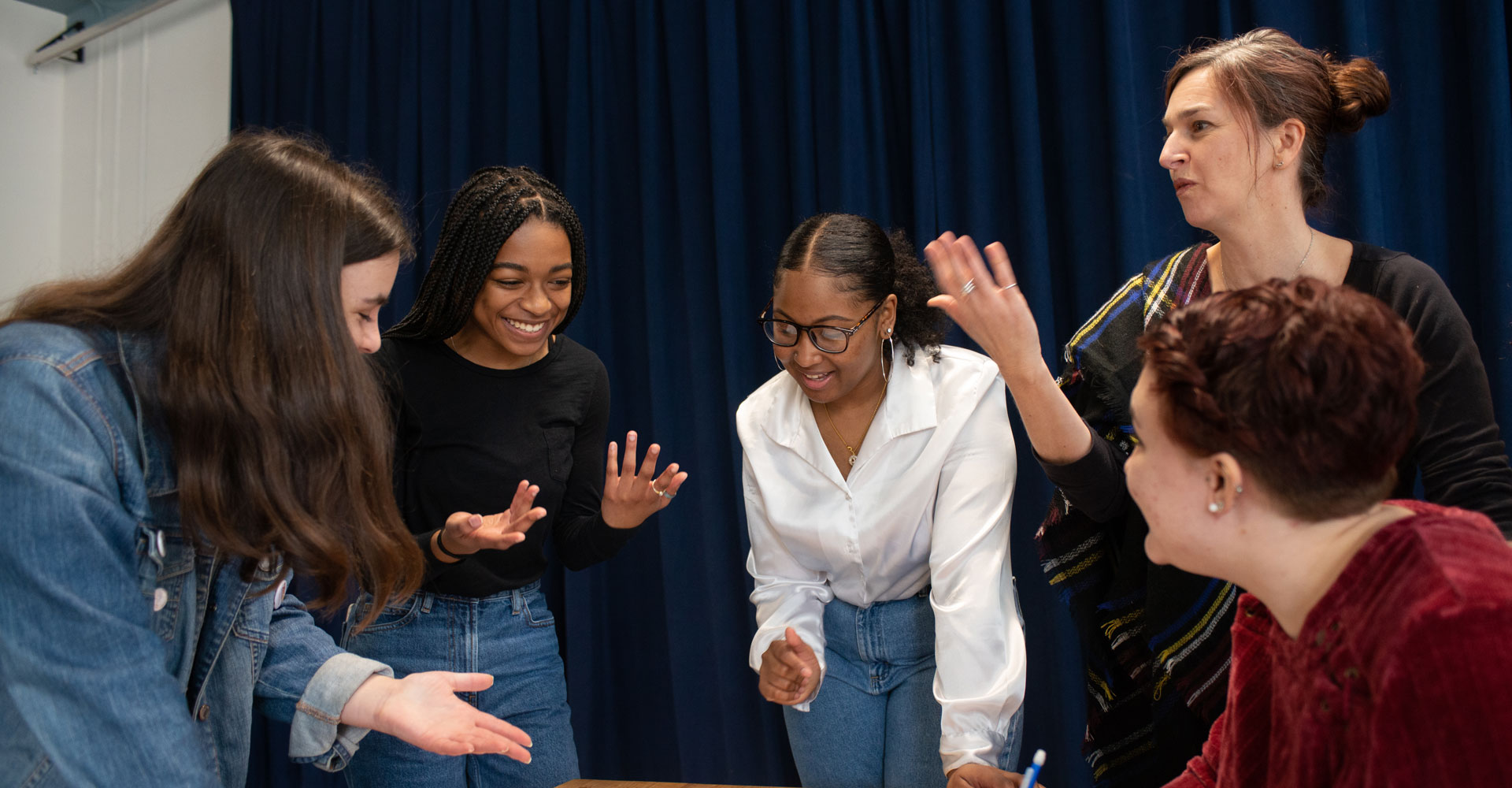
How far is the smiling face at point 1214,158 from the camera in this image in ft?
5.33

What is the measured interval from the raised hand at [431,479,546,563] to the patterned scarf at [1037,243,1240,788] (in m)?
0.92

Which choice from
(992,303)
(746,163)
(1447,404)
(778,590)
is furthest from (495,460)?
(1447,404)

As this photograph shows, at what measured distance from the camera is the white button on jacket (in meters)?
1.70

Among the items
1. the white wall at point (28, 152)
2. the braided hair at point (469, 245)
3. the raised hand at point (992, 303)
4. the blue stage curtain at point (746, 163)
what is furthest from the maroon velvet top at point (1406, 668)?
the white wall at point (28, 152)

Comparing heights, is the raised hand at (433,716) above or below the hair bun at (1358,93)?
below

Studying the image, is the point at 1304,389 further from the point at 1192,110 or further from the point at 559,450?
the point at 559,450

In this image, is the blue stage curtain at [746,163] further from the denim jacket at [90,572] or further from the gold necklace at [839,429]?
the denim jacket at [90,572]

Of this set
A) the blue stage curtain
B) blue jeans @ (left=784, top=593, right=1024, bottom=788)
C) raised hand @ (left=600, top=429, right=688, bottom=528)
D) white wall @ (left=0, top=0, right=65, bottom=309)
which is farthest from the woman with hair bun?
white wall @ (left=0, top=0, right=65, bottom=309)

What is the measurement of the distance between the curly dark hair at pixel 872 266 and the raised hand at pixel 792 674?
0.57m

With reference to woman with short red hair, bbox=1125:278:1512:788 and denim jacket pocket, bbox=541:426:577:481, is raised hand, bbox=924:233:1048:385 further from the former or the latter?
denim jacket pocket, bbox=541:426:577:481

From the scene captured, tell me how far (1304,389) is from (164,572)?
1.25 m

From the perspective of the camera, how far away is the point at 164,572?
1.23 metres

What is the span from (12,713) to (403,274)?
2.27m

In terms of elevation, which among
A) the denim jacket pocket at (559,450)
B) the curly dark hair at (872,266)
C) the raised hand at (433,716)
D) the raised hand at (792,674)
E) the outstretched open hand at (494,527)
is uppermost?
the curly dark hair at (872,266)
